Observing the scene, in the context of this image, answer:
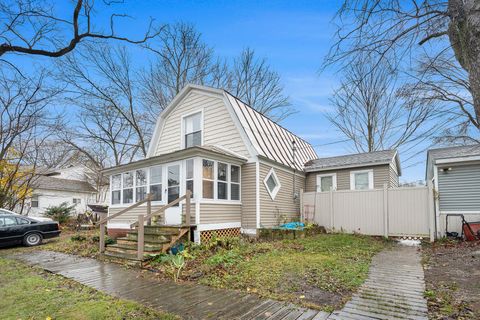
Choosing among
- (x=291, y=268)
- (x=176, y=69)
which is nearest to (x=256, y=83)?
(x=176, y=69)

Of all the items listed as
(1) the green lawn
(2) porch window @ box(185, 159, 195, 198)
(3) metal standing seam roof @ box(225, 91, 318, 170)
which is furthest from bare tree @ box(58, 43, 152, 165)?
(1) the green lawn

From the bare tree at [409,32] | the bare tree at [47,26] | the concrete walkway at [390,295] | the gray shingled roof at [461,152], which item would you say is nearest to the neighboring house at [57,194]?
the bare tree at [47,26]

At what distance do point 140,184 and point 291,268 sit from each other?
24.3 feet

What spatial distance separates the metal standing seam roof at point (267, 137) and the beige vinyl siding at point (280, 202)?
52cm

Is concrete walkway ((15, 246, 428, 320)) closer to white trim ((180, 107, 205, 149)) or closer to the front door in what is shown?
the front door

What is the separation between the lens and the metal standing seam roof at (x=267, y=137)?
Result: 1163 cm

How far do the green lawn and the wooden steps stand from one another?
1861mm

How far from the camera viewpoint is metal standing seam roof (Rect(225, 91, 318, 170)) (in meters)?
11.6

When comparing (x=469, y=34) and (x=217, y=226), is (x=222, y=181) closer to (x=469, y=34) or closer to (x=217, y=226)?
(x=217, y=226)

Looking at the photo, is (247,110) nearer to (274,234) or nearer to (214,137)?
(214,137)

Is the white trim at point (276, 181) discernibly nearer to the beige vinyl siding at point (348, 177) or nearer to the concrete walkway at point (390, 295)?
the beige vinyl siding at point (348, 177)

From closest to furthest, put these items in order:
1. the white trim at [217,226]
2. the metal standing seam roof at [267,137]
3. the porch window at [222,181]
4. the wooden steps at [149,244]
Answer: the wooden steps at [149,244] → the white trim at [217,226] → the porch window at [222,181] → the metal standing seam roof at [267,137]

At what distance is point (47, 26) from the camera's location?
14.9ft

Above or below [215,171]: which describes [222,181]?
below
